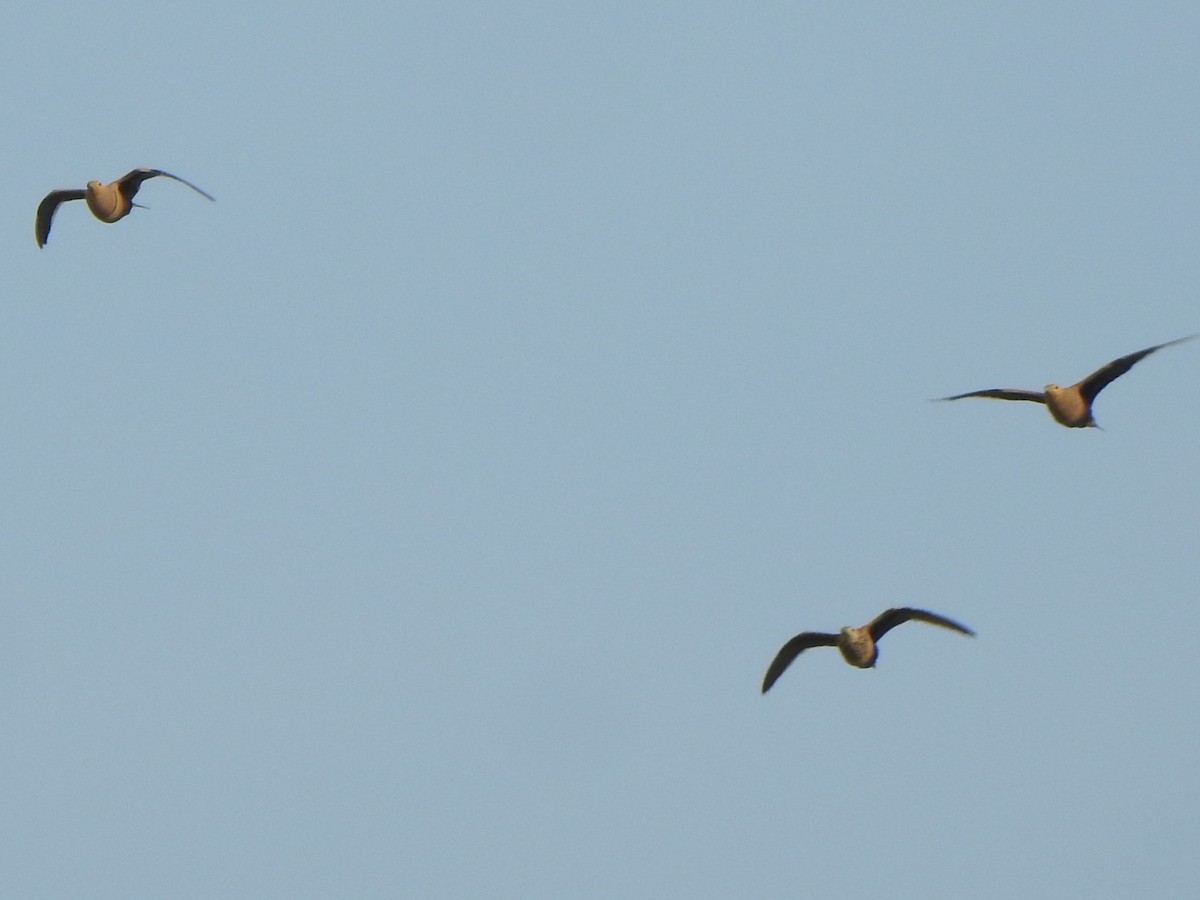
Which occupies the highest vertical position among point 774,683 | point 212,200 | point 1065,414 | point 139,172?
point 139,172

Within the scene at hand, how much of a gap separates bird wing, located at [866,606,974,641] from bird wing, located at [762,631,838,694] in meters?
1.35

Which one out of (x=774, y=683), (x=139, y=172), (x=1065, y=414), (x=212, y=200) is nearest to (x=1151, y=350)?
(x=1065, y=414)

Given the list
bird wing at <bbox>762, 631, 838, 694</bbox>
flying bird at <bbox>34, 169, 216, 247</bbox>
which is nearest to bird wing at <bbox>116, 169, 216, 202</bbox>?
flying bird at <bbox>34, 169, 216, 247</bbox>

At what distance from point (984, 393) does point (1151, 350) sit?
10.6ft

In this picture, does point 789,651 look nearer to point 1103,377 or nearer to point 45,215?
point 1103,377

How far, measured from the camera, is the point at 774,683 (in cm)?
3350

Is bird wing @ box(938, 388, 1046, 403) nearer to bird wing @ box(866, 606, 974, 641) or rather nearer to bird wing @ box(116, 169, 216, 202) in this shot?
bird wing @ box(866, 606, 974, 641)

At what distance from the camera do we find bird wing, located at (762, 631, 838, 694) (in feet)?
107

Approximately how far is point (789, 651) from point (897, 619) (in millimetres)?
2959

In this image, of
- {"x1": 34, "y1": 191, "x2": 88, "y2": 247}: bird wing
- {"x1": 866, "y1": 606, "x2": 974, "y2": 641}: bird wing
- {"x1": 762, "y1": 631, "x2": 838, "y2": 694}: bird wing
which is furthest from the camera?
{"x1": 34, "y1": 191, "x2": 88, "y2": 247}: bird wing

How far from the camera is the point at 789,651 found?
110 ft

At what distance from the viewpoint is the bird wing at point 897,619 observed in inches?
1177

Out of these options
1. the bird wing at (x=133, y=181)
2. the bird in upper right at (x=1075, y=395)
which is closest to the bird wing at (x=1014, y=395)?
the bird in upper right at (x=1075, y=395)

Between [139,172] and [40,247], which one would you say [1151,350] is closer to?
[139,172]
